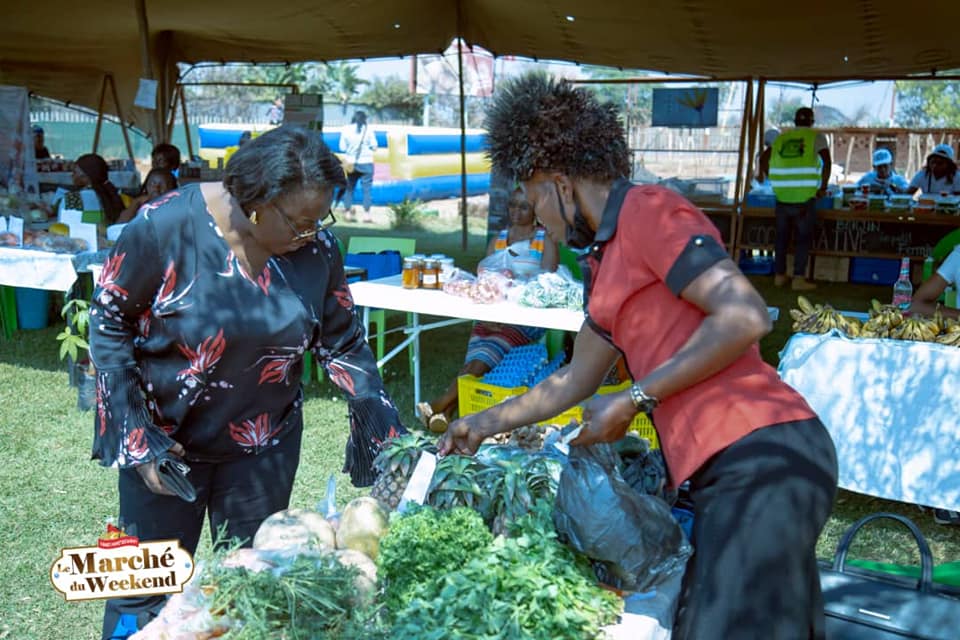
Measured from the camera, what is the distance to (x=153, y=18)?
10289mm

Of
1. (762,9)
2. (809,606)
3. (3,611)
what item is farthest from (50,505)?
(762,9)

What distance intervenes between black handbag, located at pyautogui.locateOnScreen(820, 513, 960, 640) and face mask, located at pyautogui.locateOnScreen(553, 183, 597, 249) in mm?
998

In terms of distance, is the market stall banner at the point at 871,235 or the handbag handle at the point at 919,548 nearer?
the handbag handle at the point at 919,548

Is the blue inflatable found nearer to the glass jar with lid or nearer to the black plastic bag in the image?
the glass jar with lid

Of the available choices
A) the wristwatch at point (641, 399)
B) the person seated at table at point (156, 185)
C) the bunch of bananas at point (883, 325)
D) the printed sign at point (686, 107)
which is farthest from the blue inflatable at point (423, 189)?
the wristwatch at point (641, 399)

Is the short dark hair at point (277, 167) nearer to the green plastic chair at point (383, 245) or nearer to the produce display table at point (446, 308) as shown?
the produce display table at point (446, 308)

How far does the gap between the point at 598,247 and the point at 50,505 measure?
361 cm

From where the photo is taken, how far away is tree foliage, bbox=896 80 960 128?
2739cm

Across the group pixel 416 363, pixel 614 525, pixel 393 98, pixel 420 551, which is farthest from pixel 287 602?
pixel 393 98

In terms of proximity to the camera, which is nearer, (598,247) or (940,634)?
(598,247)

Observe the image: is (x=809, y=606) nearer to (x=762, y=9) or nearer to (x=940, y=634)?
(x=940, y=634)

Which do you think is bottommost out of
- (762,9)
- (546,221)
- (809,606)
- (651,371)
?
(809,606)

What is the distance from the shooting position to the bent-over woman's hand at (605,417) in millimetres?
1851

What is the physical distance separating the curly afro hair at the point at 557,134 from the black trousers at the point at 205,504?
105cm
